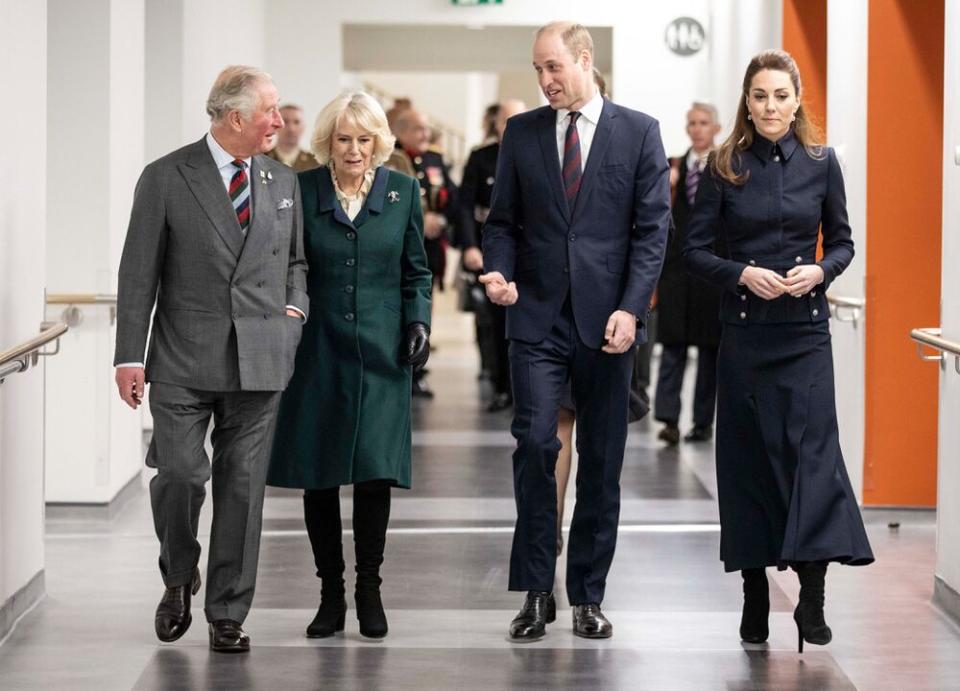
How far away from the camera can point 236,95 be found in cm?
509

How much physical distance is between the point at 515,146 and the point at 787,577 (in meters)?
1.99

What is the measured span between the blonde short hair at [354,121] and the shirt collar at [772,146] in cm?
106

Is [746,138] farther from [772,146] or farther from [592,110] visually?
[592,110]

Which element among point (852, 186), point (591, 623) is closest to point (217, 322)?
point (591, 623)

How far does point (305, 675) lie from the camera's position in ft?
16.2

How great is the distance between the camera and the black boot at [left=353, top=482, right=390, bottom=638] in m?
5.33

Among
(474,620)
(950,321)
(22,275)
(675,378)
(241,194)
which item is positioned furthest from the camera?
(675,378)

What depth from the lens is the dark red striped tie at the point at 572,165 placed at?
5305 millimetres

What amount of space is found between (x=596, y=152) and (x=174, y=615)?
71.2 inches

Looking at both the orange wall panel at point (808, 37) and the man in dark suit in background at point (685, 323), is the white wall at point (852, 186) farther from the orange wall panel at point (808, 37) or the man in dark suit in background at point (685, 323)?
the man in dark suit in background at point (685, 323)

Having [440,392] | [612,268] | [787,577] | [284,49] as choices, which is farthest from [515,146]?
[284,49]

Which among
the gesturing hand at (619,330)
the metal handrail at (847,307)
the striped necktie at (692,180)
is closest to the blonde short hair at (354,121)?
the gesturing hand at (619,330)

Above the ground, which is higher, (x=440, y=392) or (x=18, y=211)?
(x=18, y=211)

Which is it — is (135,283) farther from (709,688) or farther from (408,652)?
(709,688)
